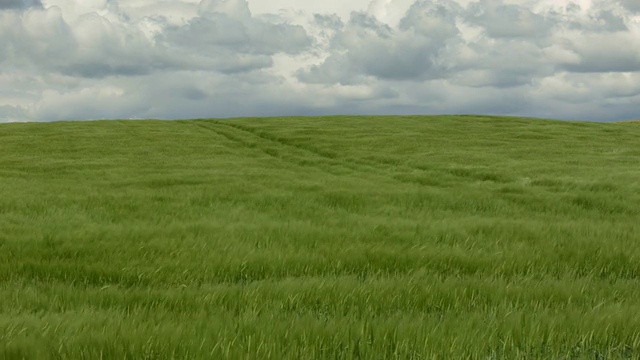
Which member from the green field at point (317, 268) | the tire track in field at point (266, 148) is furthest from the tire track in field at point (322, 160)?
the green field at point (317, 268)

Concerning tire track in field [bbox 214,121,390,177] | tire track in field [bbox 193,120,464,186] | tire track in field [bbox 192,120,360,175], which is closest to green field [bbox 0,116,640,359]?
tire track in field [bbox 193,120,464,186]

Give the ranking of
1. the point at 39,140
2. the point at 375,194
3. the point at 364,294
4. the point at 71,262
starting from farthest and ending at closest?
1. the point at 39,140
2. the point at 375,194
3. the point at 71,262
4. the point at 364,294

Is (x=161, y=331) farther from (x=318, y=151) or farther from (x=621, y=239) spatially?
(x=318, y=151)

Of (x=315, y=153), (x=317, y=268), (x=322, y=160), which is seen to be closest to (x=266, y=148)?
(x=315, y=153)

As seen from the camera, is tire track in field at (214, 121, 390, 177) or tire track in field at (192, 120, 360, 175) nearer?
tire track in field at (214, 121, 390, 177)

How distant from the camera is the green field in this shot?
3213 millimetres

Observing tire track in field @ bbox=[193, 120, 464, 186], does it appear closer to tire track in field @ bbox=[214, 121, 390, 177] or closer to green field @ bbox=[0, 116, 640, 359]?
tire track in field @ bbox=[214, 121, 390, 177]

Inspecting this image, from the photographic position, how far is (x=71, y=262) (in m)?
6.50

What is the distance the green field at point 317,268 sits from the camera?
3.21 metres

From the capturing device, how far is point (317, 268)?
255 inches

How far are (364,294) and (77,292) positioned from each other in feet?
8.25

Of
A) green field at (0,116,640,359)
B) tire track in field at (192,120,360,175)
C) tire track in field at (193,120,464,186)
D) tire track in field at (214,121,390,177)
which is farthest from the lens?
tire track in field at (192,120,360,175)

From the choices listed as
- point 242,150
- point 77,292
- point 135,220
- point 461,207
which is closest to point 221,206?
point 135,220

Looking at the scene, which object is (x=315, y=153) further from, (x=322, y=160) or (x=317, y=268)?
(x=317, y=268)
